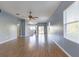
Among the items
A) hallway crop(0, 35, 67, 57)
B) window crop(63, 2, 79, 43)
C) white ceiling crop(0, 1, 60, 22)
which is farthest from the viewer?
white ceiling crop(0, 1, 60, 22)

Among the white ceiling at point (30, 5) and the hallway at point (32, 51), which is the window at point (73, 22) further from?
the white ceiling at point (30, 5)

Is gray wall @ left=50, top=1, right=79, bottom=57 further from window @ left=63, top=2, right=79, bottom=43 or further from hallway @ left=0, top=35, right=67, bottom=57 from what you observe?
hallway @ left=0, top=35, right=67, bottom=57

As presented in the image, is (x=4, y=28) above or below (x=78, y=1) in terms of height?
below

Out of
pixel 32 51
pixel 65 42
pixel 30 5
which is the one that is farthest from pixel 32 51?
pixel 30 5

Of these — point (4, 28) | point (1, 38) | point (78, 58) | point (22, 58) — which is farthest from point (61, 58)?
point (4, 28)

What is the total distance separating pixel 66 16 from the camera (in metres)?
5.28

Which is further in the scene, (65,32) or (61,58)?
(65,32)

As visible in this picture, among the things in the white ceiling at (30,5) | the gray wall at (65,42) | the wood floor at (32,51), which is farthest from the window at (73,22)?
the white ceiling at (30,5)

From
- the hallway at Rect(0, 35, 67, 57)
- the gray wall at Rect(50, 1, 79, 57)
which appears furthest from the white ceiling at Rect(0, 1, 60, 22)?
the hallway at Rect(0, 35, 67, 57)

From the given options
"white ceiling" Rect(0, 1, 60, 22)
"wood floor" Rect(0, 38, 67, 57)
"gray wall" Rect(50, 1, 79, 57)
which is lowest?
"wood floor" Rect(0, 38, 67, 57)

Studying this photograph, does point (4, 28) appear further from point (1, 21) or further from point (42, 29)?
point (42, 29)

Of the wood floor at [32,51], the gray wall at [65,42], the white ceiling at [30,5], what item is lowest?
the wood floor at [32,51]

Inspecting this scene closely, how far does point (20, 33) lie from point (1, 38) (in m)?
8.23

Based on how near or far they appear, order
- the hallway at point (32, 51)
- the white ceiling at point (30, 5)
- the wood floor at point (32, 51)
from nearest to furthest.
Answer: the wood floor at point (32, 51) → the hallway at point (32, 51) → the white ceiling at point (30, 5)
